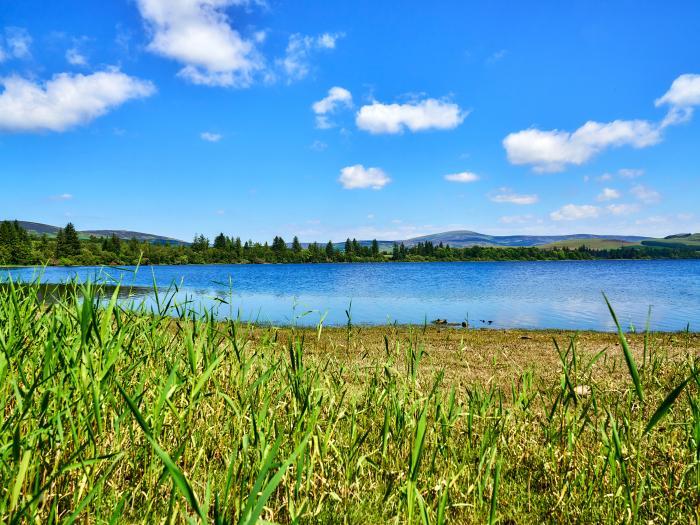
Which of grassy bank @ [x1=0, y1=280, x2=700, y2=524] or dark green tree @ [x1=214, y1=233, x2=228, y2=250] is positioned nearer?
grassy bank @ [x1=0, y1=280, x2=700, y2=524]

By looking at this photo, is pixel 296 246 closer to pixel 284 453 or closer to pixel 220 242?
pixel 220 242

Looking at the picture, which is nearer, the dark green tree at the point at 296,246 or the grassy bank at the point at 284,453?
the grassy bank at the point at 284,453

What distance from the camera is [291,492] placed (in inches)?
118

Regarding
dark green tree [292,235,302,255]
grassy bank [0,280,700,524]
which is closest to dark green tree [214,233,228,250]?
dark green tree [292,235,302,255]

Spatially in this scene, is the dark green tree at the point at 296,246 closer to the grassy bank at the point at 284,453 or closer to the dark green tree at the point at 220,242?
the dark green tree at the point at 220,242

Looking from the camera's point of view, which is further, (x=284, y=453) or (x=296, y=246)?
(x=296, y=246)

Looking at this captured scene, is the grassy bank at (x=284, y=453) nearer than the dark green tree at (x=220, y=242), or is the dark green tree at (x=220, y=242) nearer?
the grassy bank at (x=284, y=453)

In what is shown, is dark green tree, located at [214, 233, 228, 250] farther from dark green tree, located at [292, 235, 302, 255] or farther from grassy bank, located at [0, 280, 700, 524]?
grassy bank, located at [0, 280, 700, 524]

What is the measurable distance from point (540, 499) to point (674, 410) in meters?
3.42

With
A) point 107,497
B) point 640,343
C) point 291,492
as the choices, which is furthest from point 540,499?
point 640,343

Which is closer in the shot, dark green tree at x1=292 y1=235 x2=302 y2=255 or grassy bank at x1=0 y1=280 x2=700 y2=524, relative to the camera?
grassy bank at x1=0 y1=280 x2=700 y2=524

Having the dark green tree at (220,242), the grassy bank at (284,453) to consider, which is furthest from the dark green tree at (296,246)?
the grassy bank at (284,453)

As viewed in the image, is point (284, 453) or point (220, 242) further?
point (220, 242)

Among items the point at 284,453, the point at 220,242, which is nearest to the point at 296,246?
the point at 220,242
